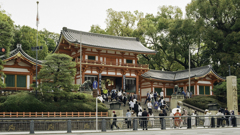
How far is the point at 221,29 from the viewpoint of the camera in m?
46.5

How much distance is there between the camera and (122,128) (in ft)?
64.8

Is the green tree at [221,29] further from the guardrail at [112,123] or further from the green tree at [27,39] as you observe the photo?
the green tree at [27,39]

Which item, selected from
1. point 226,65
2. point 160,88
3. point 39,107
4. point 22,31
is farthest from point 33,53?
point 226,65

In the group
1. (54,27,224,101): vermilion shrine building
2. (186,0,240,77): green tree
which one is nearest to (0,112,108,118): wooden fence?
(54,27,224,101): vermilion shrine building

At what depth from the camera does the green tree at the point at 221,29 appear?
4353cm

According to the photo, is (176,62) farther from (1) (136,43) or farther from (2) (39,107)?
(2) (39,107)

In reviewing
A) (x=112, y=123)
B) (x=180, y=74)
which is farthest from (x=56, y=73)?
(x=180, y=74)

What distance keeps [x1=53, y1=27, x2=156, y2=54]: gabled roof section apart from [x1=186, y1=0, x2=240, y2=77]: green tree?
9691 mm

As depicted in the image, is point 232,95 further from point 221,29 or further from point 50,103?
point 50,103

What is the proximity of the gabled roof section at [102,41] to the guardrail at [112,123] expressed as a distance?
19956 mm

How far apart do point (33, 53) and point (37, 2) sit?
18.0 m

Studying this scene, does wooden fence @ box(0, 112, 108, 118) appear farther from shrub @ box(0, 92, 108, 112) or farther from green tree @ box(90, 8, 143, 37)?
green tree @ box(90, 8, 143, 37)

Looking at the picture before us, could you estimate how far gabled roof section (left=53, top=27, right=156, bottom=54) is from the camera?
40.6 m

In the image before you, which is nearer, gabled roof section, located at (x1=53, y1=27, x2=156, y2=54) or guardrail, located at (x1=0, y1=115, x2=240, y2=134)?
guardrail, located at (x1=0, y1=115, x2=240, y2=134)
